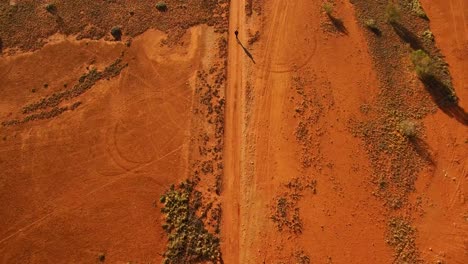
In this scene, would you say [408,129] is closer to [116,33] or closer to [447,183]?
[447,183]

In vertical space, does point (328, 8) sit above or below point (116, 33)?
above

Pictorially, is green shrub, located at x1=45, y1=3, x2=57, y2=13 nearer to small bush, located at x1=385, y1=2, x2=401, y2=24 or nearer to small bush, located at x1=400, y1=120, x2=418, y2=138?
small bush, located at x1=385, y1=2, x2=401, y2=24

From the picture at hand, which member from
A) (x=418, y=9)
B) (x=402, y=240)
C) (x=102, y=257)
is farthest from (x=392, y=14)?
(x=102, y=257)

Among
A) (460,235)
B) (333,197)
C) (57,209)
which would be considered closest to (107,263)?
(57,209)

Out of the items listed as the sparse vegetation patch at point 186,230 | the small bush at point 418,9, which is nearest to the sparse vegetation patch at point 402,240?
the sparse vegetation patch at point 186,230

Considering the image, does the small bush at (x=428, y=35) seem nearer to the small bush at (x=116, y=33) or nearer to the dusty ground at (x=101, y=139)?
the dusty ground at (x=101, y=139)

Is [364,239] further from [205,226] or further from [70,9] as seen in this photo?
[70,9]
